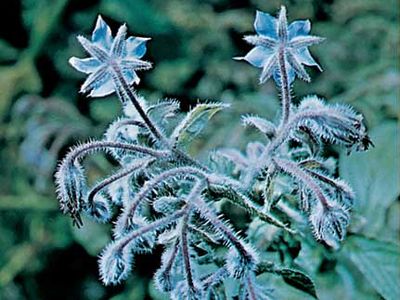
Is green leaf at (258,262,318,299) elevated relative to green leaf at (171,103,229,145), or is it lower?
lower

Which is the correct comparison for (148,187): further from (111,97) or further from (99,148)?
(111,97)

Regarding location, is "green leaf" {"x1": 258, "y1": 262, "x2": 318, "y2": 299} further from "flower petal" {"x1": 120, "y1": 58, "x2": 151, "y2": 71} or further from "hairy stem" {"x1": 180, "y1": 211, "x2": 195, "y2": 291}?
"flower petal" {"x1": 120, "y1": 58, "x2": 151, "y2": 71}

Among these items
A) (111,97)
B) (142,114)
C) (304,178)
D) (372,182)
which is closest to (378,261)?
(372,182)

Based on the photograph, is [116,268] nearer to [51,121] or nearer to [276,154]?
[276,154]

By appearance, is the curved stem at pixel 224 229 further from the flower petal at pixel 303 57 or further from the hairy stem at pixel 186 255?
the flower petal at pixel 303 57

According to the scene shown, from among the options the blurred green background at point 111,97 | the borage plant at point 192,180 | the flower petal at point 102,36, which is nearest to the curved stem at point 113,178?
the borage plant at point 192,180

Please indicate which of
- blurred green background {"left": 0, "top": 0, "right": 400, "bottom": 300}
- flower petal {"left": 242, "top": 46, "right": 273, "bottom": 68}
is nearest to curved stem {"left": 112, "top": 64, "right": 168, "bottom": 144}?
flower petal {"left": 242, "top": 46, "right": 273, "bottom": 68}
